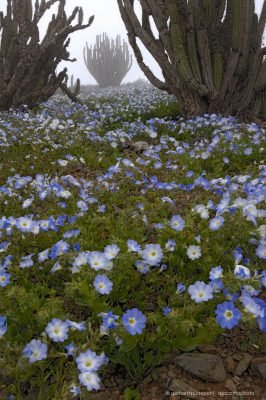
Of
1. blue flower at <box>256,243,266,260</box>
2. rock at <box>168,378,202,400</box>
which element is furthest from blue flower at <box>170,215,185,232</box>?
rock at <box>168,378,202,400</box>

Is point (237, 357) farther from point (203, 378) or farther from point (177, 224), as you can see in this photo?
point (177, 224)

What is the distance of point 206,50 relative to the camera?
22.5 feet

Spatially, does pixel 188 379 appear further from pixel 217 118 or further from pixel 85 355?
pixel 217 118

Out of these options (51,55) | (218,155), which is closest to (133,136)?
(218,155)

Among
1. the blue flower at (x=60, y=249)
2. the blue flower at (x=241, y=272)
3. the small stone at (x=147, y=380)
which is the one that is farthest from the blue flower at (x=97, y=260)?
the blue flower at (x=241, y=272)

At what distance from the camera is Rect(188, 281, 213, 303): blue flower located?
79.8 inches

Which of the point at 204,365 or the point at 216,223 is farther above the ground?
the point at 216,223

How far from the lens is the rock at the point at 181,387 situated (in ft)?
6.39

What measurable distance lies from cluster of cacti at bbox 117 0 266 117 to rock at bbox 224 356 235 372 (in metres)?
5.47

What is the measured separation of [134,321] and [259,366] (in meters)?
0.72

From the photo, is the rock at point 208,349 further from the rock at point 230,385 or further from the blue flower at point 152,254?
the blue flower at point 152,254

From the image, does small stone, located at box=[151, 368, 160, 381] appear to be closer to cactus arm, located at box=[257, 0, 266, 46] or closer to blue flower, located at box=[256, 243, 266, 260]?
blue flower, located at box=[256, 243, 266, 260]

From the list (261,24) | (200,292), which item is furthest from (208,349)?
(261,24)

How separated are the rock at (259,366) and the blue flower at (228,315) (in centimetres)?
44
